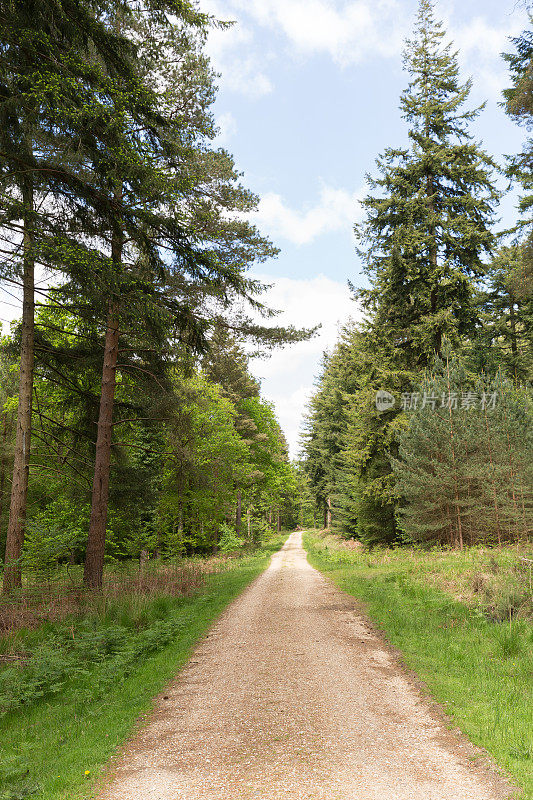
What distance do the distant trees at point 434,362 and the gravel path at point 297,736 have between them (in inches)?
384

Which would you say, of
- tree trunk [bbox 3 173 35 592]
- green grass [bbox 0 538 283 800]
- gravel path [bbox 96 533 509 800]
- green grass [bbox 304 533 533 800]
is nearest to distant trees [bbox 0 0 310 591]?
tree trunk [bbox 3 173 35 592]

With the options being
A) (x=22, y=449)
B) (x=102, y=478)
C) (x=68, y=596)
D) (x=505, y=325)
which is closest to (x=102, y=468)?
(x=102, y=478)

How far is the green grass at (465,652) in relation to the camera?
4.57 metres

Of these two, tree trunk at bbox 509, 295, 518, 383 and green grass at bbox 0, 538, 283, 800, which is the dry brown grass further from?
tree trunk at bbox 509, 295, 518, 383

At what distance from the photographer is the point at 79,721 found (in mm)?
5324

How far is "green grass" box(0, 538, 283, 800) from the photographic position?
404 centimetres

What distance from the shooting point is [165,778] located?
13.2 feet

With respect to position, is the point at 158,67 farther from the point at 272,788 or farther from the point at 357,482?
the point at 357,482

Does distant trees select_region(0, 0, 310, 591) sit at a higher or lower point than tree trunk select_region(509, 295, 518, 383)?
lower

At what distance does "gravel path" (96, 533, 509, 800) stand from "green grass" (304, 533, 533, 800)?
1.04 ft

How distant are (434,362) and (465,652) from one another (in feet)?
41.4

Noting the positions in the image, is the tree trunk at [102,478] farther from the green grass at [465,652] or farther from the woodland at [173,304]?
the green grass at [465,652]

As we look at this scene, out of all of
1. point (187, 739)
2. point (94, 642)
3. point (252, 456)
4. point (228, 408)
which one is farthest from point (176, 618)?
point (252, 456)

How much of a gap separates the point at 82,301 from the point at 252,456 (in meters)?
24.0
